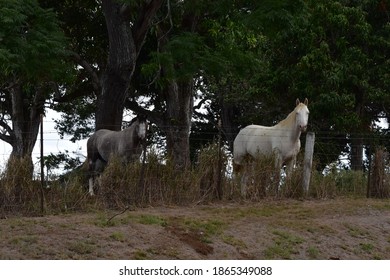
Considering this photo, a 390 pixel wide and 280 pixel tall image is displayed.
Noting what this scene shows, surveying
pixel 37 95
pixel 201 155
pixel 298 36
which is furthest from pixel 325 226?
pixel 37 95

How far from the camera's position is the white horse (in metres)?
18.1

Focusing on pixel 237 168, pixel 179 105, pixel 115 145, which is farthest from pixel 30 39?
pixel 179 105

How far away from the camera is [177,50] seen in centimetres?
1944

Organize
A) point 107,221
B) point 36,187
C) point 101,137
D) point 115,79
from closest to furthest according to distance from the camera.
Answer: point 107,221 < point 36,187 < point 101,137 < point 115,79

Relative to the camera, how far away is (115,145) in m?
18.0

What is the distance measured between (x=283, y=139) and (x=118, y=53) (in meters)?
4.96

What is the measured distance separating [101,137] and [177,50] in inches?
118

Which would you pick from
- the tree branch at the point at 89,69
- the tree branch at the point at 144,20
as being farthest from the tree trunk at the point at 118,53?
the tree branch at the point at 89,69

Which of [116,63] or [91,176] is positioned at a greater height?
[116,63]

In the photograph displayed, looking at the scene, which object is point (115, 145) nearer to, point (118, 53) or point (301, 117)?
point (118, 53)

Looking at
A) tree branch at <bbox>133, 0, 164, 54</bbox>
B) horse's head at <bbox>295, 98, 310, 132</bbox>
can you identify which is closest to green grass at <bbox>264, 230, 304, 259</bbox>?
horse's head at <bbox>295, 98, 310, 132</bbox>

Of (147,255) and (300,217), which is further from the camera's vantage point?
(300,217)

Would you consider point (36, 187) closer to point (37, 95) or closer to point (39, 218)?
point (39, 218)

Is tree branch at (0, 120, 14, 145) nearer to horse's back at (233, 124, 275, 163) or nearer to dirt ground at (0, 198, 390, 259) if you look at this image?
horse's back at (233, 124, 275, 163)
